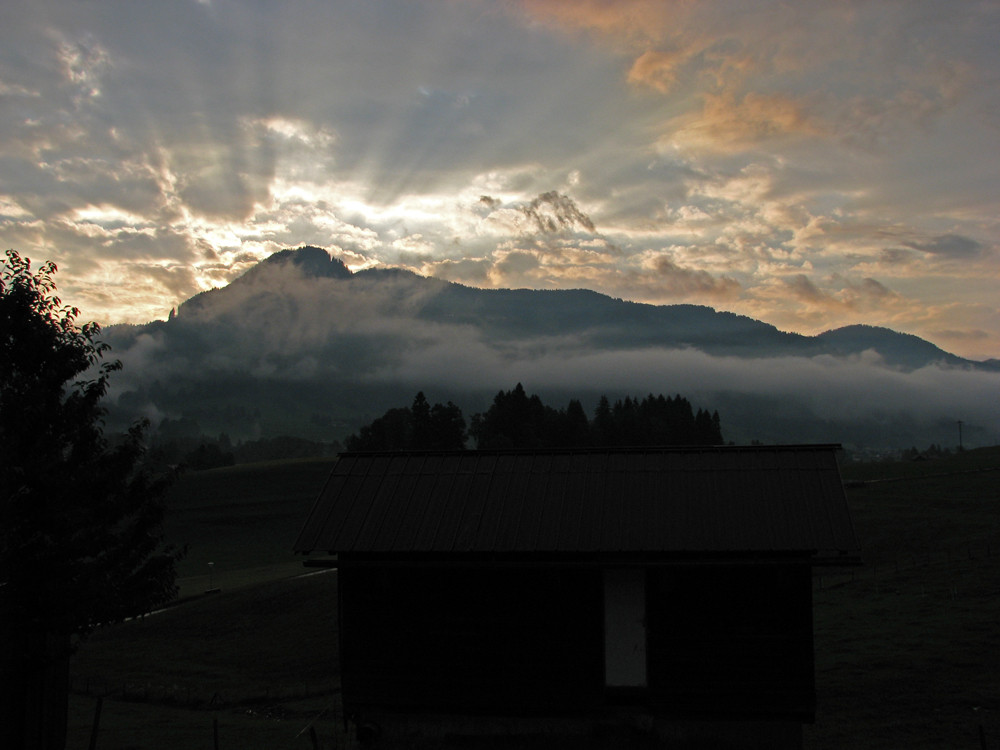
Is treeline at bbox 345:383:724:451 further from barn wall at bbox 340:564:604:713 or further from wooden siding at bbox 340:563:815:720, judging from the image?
wooden siding at bbox 340:563:815:720

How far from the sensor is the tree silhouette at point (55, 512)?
17.0 meters

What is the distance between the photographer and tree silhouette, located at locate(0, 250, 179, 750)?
55.7 ft

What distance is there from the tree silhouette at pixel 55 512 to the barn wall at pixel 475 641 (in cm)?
510

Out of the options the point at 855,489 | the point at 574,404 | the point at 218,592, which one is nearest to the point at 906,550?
the point at 855,489

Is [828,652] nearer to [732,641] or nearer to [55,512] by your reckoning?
[732,641]

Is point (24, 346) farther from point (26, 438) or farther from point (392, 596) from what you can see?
point (392, 596)

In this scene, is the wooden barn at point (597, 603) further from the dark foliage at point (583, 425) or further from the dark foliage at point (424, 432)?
the dark foliage at point (583, 425)

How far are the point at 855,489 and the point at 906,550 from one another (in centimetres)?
4045

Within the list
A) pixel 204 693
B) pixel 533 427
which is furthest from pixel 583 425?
pixel 204 693

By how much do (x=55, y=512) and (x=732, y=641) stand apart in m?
15.3

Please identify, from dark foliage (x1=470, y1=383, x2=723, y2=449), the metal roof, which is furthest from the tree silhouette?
dark foliage (x1=470, y1=383, x2=723, y2=449)

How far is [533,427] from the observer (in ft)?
426

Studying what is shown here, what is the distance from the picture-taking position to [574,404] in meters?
144

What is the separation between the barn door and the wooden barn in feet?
0.11
